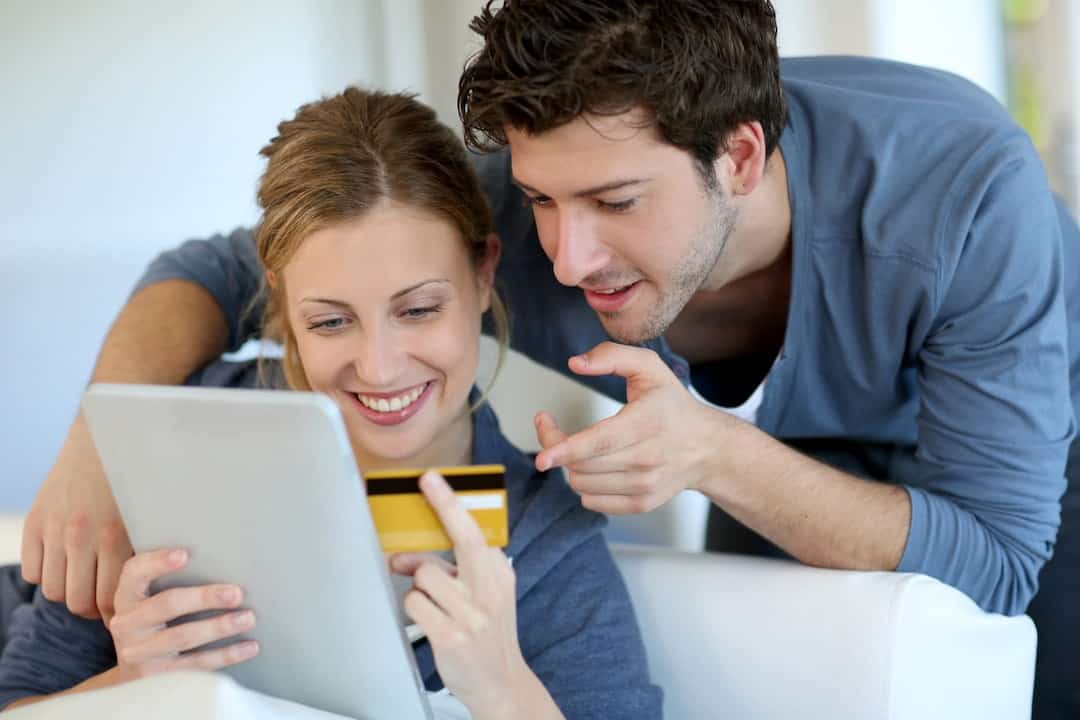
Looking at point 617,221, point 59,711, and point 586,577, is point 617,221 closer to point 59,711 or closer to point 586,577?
point 586,577

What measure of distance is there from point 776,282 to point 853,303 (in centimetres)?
13

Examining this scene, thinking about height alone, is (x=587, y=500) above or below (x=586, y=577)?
above

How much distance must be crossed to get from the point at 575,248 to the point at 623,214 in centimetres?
7

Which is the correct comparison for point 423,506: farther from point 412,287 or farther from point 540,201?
point 540,201

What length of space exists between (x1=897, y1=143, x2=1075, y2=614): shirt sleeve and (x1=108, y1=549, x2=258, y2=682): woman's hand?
2.42 feet

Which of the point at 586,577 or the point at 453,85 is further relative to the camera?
the point at 453,85

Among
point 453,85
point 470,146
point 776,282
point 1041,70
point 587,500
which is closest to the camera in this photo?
point 587,500

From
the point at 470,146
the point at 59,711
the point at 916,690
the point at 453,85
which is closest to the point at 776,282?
the point at 470,146

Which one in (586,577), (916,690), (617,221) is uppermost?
(617,221)

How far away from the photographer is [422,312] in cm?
131

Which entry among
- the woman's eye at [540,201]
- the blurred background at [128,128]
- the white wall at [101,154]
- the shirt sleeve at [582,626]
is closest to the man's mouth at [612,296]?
the woman's eye at [540,201]

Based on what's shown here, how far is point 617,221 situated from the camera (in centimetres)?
134

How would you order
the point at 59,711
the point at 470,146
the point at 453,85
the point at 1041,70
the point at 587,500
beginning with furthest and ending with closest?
the point at 453,85 < the point at 1041,70 < the point at 470,146 < the point at 587,500 < the point at 59,711

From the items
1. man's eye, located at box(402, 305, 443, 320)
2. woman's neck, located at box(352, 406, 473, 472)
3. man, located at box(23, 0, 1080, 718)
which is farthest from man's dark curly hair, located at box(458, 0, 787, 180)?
woman's neck, located at box(352, 406, 473, 472)
